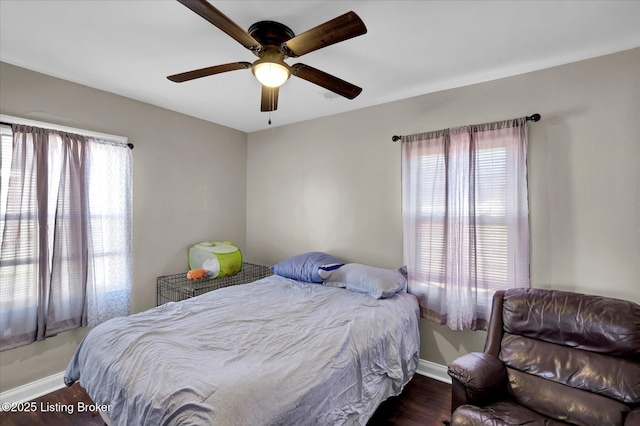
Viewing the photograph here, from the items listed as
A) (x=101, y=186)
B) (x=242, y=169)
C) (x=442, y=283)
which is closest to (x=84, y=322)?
(x=101, y=186)

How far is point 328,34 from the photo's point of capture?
1417 mm

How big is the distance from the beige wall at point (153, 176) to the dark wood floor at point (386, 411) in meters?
0.28

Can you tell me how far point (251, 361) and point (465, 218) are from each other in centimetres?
204

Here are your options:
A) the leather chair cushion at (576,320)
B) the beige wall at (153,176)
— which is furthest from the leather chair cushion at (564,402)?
the beige wall at (153,176)

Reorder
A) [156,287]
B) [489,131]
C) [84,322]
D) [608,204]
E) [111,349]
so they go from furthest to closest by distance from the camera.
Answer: [156,287], [84,322], [489,131], [608,204], [111,349]

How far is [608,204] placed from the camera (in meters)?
2.11

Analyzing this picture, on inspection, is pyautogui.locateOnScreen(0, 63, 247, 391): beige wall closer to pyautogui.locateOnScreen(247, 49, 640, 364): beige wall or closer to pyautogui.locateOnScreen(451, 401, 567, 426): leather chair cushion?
pyautogui.locateOnScreen(247, 49, 640, 364): beige wall

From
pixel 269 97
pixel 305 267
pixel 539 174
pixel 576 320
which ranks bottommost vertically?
pixel 576 320

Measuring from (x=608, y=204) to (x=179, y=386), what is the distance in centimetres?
294

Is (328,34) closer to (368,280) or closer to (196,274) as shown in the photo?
(368,280)

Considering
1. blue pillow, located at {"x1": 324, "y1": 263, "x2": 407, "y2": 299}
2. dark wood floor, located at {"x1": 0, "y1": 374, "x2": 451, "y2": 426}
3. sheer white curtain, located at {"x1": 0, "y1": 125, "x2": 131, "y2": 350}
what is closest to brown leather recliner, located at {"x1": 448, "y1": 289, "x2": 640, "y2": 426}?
dark wood floor, located at {"x1": 0, "y1": 374, "x2": 451, "y2": 426}

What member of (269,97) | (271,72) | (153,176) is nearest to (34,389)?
(153,176)

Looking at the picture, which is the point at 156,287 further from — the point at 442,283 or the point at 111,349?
the point at 442,283

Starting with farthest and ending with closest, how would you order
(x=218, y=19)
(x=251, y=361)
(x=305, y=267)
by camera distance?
(x=305, y=267)
(x=251, y=361)
(x=218, y=19)
